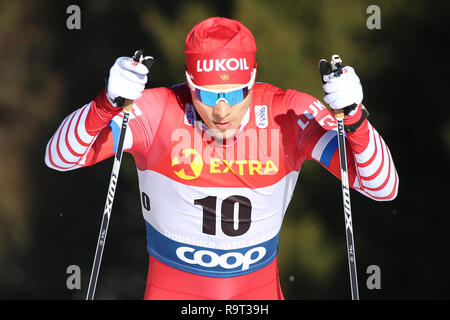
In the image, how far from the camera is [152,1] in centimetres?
450

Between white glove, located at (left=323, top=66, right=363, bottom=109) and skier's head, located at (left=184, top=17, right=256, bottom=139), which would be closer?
white glove, located at (left=323, top=66, right=363, bottom=109)

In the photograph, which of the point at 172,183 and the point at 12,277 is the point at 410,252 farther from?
the point at 12,277

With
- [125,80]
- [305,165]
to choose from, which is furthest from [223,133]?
[305,165]

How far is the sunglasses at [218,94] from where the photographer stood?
10.4 ft

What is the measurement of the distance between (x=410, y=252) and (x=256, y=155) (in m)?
1.59

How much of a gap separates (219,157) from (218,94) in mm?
303

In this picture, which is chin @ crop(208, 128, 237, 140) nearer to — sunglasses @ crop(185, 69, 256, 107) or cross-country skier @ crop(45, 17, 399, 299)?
cross-country skier @ crop(45, 17, 399, 299)

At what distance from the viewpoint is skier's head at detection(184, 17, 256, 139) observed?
3.18 m

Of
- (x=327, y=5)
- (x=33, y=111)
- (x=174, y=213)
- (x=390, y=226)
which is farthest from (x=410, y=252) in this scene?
(x=33, y=111)

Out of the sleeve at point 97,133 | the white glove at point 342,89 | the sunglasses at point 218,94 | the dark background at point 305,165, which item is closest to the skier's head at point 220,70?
the sunglasses at point 218,94

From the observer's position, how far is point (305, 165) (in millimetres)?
4680

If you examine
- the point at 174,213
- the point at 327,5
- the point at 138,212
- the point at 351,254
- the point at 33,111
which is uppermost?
the point at 327,5

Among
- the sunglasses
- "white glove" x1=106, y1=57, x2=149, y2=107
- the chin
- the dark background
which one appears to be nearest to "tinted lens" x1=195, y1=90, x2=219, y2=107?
the sunglasses

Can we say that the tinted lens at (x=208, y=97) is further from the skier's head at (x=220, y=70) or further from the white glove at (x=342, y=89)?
the white glove at (x=342, y=89)
